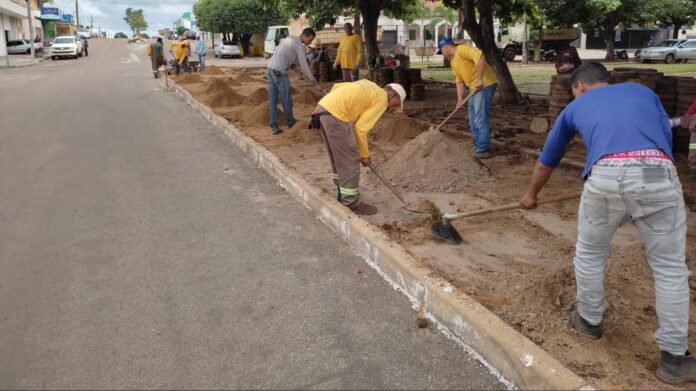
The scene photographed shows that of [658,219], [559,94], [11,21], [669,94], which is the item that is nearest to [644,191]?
[658,219]

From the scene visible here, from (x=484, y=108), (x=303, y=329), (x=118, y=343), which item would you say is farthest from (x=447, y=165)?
(x=118, y=343)

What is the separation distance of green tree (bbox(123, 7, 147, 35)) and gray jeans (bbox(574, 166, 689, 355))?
154m

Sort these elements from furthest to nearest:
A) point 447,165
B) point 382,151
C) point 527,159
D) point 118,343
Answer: point 382,151 < point 527,159 < point 447,165 < point 118,343

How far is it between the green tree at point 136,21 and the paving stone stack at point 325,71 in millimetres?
136107

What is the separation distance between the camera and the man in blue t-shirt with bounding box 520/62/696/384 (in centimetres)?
280

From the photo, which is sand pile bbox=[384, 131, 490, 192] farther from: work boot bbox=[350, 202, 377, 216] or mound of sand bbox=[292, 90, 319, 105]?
mound of sand bbox=[292, 90, 319, 105]

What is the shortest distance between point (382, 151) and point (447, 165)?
1.93 m

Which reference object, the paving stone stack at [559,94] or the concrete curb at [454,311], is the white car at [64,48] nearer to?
the paving stone stack at [559,94]

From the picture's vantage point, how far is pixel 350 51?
1453 cm

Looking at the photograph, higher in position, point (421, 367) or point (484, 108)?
point (484, 108)

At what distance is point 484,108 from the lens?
7531 millimetres

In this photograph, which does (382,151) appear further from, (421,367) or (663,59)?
(663,59)

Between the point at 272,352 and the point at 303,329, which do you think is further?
the point at 303,329

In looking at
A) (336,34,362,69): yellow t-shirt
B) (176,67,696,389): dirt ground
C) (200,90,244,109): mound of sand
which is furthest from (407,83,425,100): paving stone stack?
(176,67,696,389): dirt ground
